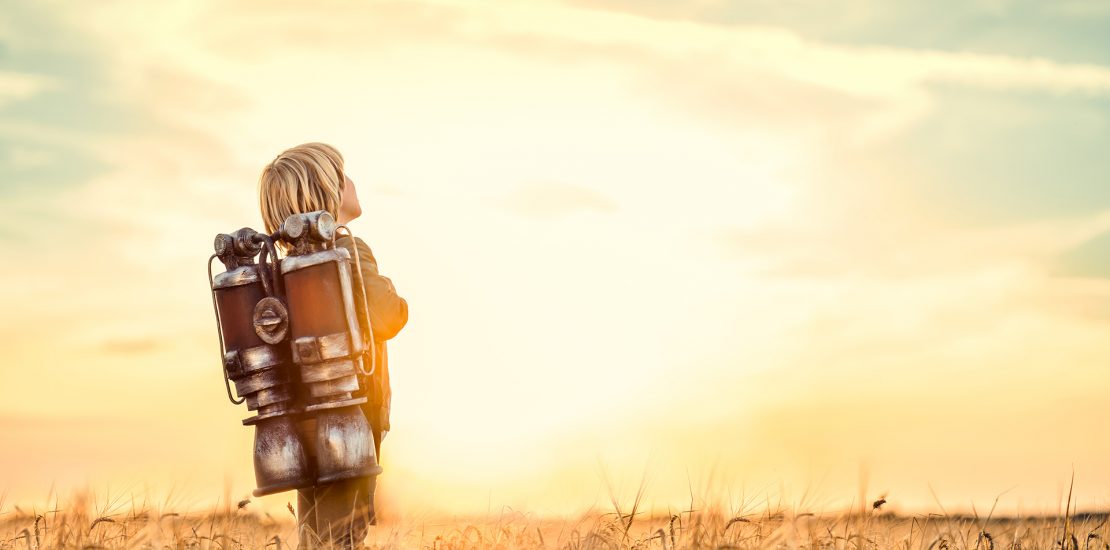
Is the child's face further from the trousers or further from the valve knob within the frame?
the trousers

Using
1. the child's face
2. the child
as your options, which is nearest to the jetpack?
the child

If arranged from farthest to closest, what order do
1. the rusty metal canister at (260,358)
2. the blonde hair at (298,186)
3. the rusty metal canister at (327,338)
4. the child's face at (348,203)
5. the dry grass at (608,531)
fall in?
1. the child's face at (348,203)
2. the blonde hair at (298,186)
3. the rusty metal canister at (260,358)
4. the rusty metal canister at (327,338)
5. the dry grass at (608,531)

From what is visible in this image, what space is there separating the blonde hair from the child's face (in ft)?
0.15

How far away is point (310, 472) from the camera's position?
6.39m

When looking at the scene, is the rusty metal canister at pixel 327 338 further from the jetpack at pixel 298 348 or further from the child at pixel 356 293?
the child at pixel 356 293

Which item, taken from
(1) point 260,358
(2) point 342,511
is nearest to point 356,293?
(1) point 260,358

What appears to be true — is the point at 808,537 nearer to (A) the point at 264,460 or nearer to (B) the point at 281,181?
(A) the point at 264,460

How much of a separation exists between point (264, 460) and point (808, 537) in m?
3.10

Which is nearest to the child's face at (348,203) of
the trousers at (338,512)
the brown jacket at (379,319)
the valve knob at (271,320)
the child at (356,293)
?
the child at (356,293)

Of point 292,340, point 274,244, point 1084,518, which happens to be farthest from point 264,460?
point 1084,518

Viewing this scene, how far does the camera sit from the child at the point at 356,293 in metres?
6.39

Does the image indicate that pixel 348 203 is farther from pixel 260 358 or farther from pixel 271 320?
pixel 260 358

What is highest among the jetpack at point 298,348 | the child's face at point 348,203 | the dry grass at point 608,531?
the child's face at point 348,203

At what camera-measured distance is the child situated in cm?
639
